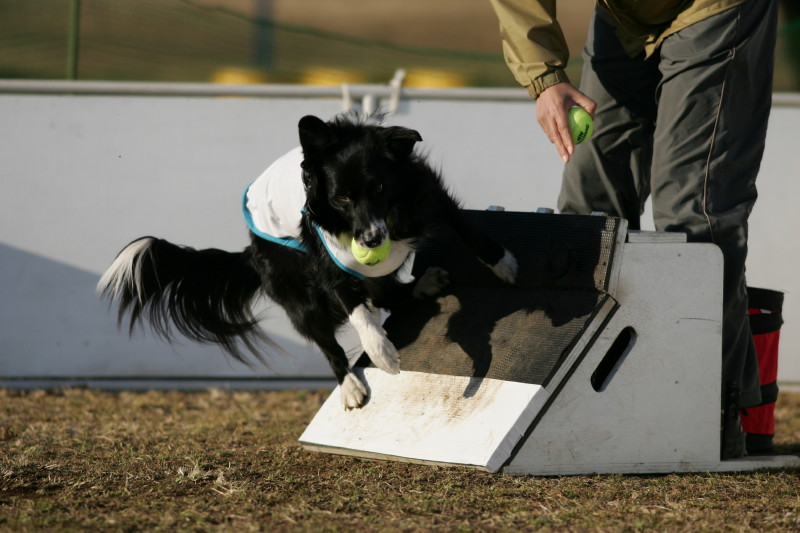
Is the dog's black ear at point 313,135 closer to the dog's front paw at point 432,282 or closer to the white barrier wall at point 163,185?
the dog's front paw at point 432,282

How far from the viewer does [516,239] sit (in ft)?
10.3

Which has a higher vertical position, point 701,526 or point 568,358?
point 568,358

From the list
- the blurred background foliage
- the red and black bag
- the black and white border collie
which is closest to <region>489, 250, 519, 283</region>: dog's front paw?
the black and white border collie

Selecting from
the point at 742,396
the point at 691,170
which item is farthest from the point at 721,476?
the point at 691,170

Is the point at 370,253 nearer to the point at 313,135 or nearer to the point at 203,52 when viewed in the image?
the point at 313,135

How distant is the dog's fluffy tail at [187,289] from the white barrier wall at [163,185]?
3.65 feet

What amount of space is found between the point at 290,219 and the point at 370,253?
41cm

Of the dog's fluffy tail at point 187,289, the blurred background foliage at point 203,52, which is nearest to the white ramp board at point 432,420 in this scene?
the dog's fluffy tail at point 187,289

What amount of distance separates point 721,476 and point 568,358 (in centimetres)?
62

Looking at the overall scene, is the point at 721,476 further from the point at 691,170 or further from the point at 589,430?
the point at 691,170

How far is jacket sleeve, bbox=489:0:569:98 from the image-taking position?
2.83 m

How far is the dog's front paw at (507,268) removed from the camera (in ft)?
9.95

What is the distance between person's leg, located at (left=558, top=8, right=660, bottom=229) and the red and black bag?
53 cm

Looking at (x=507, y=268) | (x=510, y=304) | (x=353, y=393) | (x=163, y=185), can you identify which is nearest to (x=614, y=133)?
(x=507, y=268)
